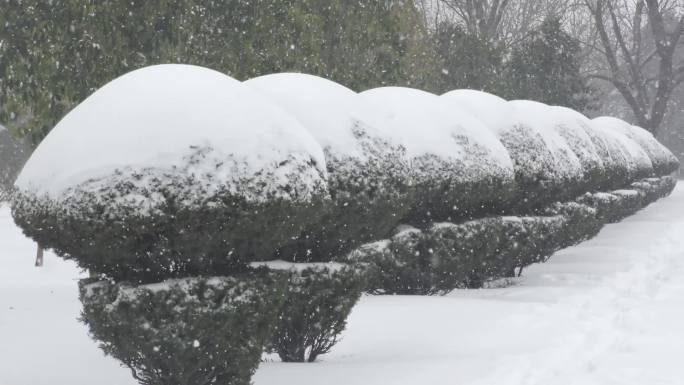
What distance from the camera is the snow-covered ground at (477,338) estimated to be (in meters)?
5.57

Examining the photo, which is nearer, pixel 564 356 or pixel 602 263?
pixel 564 356

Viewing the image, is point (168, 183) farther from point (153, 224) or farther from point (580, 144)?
point (580, 144)

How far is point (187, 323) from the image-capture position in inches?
174

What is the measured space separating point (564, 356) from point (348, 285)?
1.74 m

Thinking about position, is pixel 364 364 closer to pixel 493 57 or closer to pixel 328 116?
pixel 328 116

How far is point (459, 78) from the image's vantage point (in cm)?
2303

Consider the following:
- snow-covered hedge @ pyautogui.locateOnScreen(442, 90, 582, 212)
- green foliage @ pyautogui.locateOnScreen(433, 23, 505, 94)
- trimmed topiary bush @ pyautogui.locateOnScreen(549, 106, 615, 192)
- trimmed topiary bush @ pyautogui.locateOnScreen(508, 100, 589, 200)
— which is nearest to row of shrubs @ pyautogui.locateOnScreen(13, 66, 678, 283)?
snow-covered hedge @ pyautogui.locateOnScreen(442, 90, 582, 212)

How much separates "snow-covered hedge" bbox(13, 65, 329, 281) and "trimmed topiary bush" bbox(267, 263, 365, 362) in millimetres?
724

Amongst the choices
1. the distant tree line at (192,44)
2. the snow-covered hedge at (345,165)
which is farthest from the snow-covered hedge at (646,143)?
the snow-covered hedge at (345,165)

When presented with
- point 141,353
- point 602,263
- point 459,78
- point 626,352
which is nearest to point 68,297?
point 141,353

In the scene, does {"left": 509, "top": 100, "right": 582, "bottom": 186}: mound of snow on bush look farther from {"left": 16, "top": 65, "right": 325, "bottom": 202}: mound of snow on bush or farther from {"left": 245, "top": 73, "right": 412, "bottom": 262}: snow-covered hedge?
{"left": 16, "top": 65, "right": 325, "bottom": 202}: mound of snow on bush

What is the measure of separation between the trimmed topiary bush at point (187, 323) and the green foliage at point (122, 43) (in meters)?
4.59

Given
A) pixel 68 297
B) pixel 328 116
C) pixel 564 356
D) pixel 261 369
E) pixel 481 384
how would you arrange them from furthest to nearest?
pixel 68 297
pixel 328 116
pixel 564 356
pixel 261 369
pixel 481 384

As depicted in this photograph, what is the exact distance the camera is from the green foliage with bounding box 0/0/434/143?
8.52 meters
